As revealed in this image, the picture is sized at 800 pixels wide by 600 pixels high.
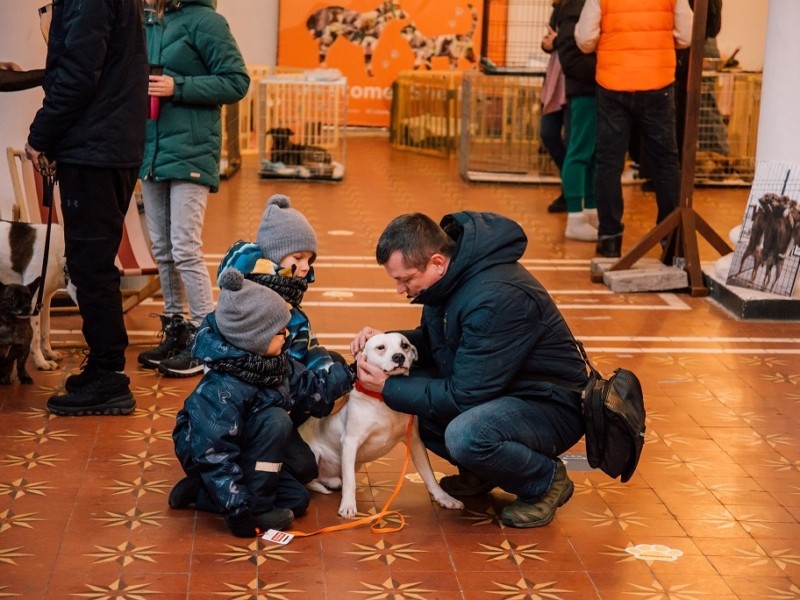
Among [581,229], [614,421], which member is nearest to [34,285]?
[614,421]

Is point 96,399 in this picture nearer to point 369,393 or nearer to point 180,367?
point 180,367

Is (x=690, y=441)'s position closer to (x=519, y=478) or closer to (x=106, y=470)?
(x=519, y=478)

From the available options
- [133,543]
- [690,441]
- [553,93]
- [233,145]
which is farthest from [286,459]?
[233,145]

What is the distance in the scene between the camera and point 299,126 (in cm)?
1084

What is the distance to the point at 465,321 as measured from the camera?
3.83 m

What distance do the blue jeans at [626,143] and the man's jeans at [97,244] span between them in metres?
3.70

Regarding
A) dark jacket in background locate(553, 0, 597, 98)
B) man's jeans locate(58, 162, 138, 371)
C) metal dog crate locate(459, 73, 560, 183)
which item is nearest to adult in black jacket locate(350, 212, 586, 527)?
man's jeans locate(58, 162, 138, 371)

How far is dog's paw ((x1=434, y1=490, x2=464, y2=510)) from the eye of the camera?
410 centimetres

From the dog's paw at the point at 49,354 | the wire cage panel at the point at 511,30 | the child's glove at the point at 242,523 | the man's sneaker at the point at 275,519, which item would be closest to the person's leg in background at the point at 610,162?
the dog's paw at the point at 49,354

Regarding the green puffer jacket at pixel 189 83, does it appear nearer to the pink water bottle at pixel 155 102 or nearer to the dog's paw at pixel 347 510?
the pink water bottle at pixel 155 102

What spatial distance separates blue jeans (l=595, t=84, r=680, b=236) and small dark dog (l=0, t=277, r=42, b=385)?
12.8 ft

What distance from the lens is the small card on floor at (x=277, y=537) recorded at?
3.80 metres

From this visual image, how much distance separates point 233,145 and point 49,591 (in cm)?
767

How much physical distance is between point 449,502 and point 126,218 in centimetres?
273
